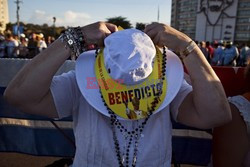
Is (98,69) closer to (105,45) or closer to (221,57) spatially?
(105,45)

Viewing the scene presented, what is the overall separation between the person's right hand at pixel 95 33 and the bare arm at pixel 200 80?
0.19 m

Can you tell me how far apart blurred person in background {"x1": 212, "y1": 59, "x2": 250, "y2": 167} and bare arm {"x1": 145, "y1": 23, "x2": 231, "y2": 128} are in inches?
12.7

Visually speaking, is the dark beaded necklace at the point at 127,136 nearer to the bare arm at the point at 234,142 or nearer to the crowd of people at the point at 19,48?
the bare arm at the point at 234,142

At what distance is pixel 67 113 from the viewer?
131 centimetres

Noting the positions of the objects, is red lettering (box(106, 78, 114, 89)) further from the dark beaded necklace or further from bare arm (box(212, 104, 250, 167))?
bare arm (box(212, 104, 250, 167))

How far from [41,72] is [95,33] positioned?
292 mm

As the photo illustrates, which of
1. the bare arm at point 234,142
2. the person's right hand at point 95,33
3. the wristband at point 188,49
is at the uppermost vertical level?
the person's right hand at point 95,33

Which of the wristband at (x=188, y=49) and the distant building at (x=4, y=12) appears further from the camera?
the distant building at (x=4, y=12)

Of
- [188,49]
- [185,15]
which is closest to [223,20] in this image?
[185,15]

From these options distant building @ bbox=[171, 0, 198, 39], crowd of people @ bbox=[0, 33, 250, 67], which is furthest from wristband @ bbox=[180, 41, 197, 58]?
distant building @ bbox=[171, 0, 198, 39]

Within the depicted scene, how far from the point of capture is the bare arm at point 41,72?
1162 mm

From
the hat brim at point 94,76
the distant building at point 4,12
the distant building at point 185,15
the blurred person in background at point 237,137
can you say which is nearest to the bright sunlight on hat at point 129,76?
the hat brim at point 94,76

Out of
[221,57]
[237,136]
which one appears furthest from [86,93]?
[221,57]

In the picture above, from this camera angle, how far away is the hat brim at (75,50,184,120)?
1.21 meters
